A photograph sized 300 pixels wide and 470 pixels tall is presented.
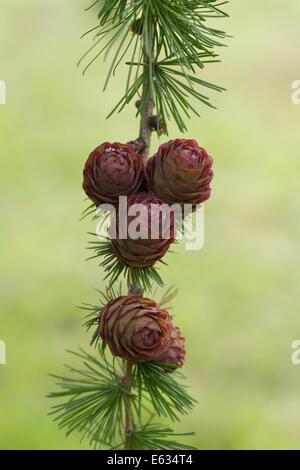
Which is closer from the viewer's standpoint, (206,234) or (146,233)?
(146,233)

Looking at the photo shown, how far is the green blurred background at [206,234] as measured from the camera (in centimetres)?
126

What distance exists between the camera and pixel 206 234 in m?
1.65

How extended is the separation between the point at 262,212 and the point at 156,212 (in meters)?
1.32

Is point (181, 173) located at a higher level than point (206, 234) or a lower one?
lower

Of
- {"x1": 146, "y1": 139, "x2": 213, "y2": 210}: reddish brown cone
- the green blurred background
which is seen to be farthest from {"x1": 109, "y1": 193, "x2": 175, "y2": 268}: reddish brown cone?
the green blurred background

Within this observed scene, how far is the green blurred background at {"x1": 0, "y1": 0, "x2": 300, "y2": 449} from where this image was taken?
1.26 meters

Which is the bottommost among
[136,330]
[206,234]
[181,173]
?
[136,330]

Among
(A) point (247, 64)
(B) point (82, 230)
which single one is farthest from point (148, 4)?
(A) point (247, 64)

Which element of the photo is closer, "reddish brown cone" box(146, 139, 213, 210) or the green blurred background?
"reddish brown cone" box(146, 139, 213, 210)

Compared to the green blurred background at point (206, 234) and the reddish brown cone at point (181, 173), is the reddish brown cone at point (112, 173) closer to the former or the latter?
the reddish brown cone at point (181, 173)

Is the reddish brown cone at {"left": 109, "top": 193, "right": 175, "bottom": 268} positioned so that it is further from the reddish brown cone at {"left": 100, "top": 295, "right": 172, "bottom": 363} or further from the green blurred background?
the green blurred background

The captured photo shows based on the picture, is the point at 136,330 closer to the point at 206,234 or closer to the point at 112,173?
the point at 112,173

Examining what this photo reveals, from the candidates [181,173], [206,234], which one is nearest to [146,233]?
[181,173]

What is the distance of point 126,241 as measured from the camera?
47 centimetres
